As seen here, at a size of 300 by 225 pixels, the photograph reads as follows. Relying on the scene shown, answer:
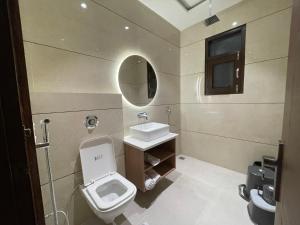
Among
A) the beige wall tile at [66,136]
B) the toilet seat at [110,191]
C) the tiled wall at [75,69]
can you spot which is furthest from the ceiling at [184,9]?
the toilet seat at [110,191]

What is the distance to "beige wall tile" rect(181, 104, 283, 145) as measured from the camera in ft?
5.91

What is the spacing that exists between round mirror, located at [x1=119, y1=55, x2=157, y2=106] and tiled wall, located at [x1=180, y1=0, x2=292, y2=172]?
0.86 metres

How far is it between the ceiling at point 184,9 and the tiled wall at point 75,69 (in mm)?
232

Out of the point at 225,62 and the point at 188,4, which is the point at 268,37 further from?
the point at 188,4

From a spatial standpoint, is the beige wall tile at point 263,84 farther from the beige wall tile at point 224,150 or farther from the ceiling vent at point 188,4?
the ceiling vent at point 188,4

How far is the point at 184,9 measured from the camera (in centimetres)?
198

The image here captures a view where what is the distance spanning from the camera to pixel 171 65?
2.47 meters

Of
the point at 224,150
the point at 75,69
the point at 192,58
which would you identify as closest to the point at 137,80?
the point at 75,69

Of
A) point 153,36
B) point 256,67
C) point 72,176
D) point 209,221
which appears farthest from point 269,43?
point 72,176

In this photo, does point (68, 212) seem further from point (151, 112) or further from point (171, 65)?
point (171, 65)

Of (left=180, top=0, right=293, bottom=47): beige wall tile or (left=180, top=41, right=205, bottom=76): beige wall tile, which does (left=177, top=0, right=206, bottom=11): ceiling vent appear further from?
(left=180, top=41, right=205, bottom=76): beige wall tile

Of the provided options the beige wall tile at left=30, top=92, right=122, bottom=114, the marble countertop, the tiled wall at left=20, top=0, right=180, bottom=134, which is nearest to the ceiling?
the tiled wall at left=20, top=0, right=180, bottom=134

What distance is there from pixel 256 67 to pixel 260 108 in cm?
57

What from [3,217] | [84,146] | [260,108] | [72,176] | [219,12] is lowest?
[72,176]
